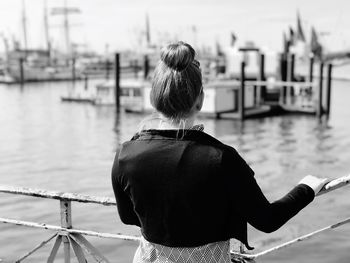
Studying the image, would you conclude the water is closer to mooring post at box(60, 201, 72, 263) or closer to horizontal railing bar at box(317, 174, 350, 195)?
mooring post at box(60, 201, 72, 263)

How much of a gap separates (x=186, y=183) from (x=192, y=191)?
39mm

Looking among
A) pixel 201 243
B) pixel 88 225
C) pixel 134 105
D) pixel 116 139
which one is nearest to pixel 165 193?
pixel 201 243

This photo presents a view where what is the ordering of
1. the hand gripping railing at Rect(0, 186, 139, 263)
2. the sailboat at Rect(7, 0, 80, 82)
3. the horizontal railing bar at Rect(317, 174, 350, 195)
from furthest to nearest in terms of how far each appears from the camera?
the sailboat at Rect(7, 0, 80, 82)
the hand gripping railing at Rect(0, 186, 139, 263)
the horizontal railing bar at Rect(317, 174, 350, 195)

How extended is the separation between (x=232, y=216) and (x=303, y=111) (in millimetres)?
32174

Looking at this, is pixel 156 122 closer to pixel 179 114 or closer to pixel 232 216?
pixel 179 114

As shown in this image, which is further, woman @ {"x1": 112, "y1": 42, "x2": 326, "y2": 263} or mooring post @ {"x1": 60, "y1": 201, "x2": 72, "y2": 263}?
mooring post @ {"x1": 60, "y1": 201, "x2": 72, "y2": 263}

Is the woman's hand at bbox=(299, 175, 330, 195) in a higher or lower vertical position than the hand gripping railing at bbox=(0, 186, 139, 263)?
higher

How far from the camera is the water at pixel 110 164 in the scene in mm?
10312

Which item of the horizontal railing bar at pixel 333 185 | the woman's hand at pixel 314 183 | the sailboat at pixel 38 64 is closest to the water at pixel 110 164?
the horizontal railing bar at pixel 333 185

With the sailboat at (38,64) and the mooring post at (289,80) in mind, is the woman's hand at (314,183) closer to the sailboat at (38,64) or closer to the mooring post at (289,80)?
the mooring post at (289,80)

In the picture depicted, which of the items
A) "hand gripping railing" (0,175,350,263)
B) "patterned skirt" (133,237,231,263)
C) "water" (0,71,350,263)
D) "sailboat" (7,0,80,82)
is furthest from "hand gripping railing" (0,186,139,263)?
"sailboat" (7,0,80,82)

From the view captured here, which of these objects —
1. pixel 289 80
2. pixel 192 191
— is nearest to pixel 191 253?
pixel 192 191

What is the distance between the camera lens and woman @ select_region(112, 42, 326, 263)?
2113mm

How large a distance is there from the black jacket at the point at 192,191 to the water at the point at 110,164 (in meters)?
4.88
